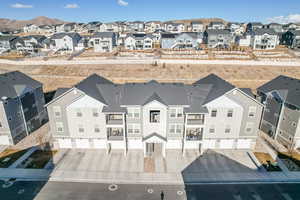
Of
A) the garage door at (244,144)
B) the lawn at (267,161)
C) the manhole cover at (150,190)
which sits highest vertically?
the garage door at (244,144)

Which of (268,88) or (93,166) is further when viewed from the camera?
(268,88)

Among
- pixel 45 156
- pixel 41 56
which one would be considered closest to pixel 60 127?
pixel 45 156

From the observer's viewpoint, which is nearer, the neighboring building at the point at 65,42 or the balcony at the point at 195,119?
the balcony at the point at 195,119

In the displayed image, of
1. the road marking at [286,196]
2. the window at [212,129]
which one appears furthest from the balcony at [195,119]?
the road marking at [286,196]

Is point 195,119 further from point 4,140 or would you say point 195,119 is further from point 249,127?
point 4,140

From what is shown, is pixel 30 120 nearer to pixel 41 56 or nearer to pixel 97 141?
pixel 97 141

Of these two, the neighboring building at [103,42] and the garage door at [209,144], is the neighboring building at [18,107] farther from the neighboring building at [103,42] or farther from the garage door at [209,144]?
the neighboring building at [103,42]
